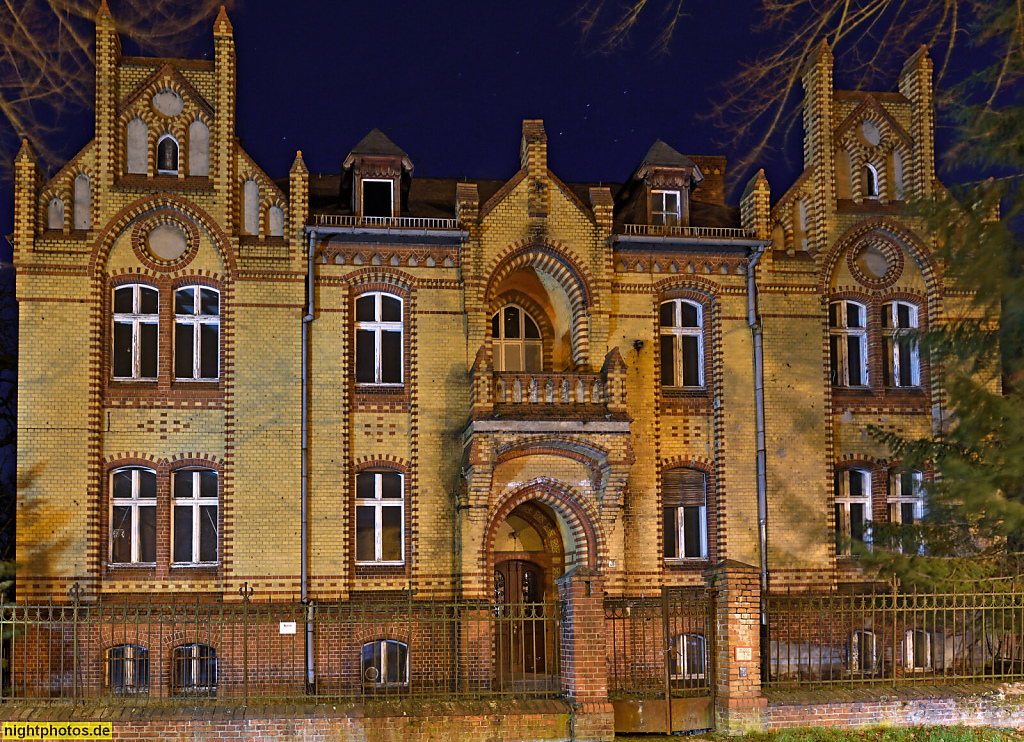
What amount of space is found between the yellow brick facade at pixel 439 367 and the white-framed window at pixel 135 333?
0.13 meters

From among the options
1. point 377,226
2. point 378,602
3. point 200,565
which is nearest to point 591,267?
point 377,226

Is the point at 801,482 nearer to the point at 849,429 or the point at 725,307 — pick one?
the point at 849,429

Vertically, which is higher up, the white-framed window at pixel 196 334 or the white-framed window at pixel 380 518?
the white-framed window at pixel 196 334

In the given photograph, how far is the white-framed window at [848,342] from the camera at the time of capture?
72.3ft

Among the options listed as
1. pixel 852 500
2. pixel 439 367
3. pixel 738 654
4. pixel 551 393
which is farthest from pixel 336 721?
pixel 852 500

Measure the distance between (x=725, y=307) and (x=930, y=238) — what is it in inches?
175

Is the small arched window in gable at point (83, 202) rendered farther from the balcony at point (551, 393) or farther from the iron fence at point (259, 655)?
the balcony at point (551, 393)

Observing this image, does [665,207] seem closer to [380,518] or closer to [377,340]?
[377,340]

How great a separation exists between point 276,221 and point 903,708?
43.6 ft

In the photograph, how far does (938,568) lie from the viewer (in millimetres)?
16469

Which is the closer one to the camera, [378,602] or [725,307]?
[378,602]

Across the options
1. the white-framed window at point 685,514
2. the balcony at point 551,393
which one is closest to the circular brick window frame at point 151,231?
the balcony at point 551,393

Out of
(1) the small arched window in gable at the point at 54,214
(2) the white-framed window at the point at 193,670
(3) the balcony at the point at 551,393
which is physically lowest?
(2) the white-framed window at the point at 193,670

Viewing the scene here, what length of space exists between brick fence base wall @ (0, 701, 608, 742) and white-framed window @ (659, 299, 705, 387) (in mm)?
8914
